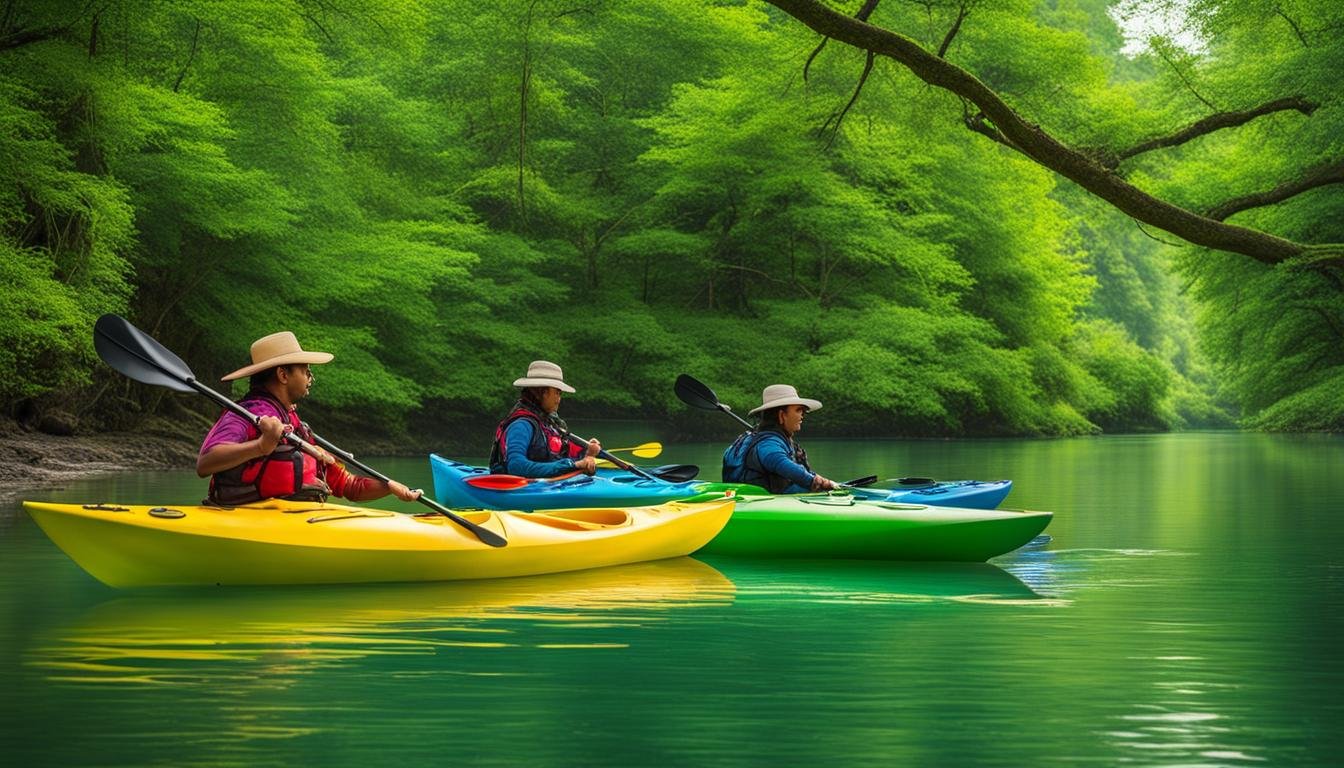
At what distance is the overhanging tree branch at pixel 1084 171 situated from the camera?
1092 centimetres

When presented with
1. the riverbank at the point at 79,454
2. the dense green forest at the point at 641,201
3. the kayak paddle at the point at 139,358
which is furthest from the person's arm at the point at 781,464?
the dense green forest at the point at 641,201

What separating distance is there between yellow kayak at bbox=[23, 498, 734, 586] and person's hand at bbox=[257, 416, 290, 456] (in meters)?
0.49

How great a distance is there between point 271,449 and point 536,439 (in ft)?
10.5

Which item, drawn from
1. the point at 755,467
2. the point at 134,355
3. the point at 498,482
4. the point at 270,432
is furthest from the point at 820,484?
the point at 134,355

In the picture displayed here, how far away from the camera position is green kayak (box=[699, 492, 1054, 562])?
28.8 ft

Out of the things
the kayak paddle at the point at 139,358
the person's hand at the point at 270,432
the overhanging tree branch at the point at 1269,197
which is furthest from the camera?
the overhanging tree branch at the point at 1269,197

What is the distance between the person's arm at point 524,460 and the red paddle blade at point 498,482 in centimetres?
6

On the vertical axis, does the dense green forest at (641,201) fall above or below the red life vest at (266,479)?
above

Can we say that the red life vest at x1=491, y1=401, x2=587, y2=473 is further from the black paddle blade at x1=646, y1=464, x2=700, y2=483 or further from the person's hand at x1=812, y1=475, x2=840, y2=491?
the person's hand at x1=812, y1=475, x2=840, y2=491

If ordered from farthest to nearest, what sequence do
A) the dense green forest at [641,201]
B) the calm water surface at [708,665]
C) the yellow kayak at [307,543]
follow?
the dense green forest at [641,201]
the yellow kayak at [307,543]
the calm water surface at [708,665]

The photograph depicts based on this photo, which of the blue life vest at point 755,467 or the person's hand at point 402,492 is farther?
the blue life vest at point 755,467

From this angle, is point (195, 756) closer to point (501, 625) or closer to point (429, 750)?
point (429, 750)

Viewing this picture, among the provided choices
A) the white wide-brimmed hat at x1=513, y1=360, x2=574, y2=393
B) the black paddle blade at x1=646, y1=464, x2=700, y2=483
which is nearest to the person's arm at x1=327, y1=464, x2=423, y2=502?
the white wide-brimmed hat at x1=513, y1=360, x2=574, y2=393

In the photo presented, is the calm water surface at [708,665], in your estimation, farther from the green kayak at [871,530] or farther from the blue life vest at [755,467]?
the blue life vest at [755,467]
